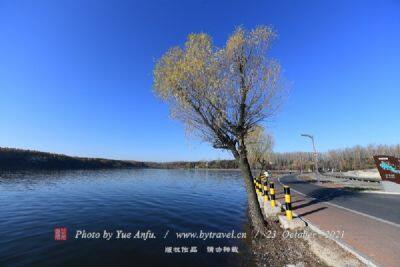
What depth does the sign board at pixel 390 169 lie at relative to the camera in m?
18.2

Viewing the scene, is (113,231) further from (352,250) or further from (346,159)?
(346,159)

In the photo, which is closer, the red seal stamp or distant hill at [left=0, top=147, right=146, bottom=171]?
the red seal stamp

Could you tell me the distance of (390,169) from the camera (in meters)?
18.5

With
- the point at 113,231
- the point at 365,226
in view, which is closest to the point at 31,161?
the point at 113,231

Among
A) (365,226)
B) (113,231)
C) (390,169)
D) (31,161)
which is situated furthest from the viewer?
(31,161)

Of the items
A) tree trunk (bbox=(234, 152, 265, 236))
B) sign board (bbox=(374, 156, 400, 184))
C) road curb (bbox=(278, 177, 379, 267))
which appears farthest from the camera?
sign board (bbox=(374, 156, 400, 184))

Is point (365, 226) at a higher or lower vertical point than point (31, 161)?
lower

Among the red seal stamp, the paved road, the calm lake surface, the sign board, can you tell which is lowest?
the calm lake surface

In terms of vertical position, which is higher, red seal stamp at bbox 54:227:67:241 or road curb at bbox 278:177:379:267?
road curb at bbox 278:177:379:267

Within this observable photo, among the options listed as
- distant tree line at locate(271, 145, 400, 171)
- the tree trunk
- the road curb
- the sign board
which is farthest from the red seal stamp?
distant tree line at locate(271, 145, 400, 171)

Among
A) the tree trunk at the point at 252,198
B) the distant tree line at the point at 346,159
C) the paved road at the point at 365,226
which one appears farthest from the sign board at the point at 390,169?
the distant tree line at the point at 346,159

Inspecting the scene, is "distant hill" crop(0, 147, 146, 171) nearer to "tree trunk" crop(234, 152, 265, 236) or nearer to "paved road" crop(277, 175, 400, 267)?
"tree trunk" crop(234, 152, 265, 236)

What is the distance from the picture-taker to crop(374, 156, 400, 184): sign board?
18.2 m

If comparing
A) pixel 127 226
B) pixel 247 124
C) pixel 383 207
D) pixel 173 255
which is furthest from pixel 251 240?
pixel 383 207
